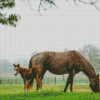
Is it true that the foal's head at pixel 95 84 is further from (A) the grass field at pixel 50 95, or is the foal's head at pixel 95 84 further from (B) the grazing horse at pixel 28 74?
(B) the grazing horse at pixel 28 74

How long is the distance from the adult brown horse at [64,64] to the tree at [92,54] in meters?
18.1

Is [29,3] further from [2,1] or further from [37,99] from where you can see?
[37,99]

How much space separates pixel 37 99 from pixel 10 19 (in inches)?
194

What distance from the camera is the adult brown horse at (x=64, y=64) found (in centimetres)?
918

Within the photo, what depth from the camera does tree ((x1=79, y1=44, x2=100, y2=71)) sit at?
27.3 m

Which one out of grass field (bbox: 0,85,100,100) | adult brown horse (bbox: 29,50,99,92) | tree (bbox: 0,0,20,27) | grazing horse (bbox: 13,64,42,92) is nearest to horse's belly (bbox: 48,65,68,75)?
adult brown horse (bbox: 29,50,99,92)

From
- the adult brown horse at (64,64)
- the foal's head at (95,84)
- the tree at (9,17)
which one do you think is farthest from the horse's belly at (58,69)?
the tree at (9,17)

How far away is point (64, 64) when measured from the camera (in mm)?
9211

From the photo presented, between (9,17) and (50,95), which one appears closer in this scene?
(50,95)

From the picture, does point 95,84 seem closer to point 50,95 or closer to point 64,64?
point 64,64

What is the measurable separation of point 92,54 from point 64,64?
20.9m

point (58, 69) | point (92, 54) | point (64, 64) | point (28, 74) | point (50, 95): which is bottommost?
point (50, 95)

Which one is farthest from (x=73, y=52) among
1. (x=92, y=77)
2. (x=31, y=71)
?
(x=31, y=71)

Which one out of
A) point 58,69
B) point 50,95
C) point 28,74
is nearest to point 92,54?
point 58,69
